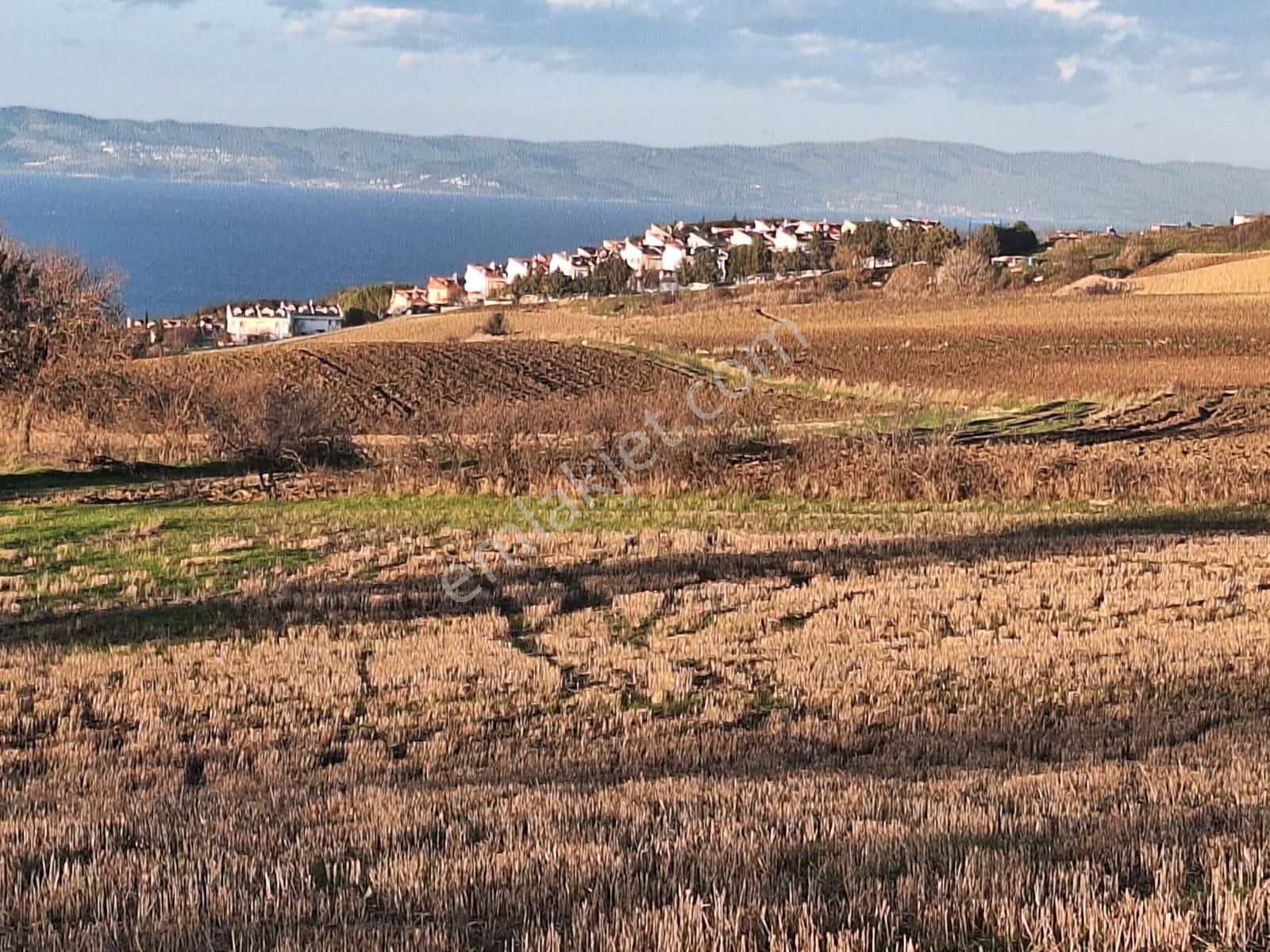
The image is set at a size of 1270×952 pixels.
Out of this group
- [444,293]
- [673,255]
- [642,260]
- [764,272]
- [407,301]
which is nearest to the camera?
[764,272]

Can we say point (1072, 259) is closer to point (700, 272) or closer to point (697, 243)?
point (700, 272)

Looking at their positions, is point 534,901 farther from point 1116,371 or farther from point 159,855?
point 1116,371

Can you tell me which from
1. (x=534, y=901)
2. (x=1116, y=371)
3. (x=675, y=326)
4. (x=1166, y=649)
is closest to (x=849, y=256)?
(x=675, y=326)

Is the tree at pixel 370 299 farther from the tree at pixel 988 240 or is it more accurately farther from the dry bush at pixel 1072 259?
the dry bush at pixel 1072 259

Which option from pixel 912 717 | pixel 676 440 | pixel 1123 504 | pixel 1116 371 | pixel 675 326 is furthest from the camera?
pixel 675 326

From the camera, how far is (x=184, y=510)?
24.2m

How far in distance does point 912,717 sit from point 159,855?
5.98 m

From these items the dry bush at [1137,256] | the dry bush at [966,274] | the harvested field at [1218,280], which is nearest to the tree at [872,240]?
the dry bush at [1137,256]

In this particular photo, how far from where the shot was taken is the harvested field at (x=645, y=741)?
15.6ft

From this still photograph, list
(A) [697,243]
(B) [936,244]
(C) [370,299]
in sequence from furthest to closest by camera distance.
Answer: (A) [697,243] → (C) [370,299] → (B) [936,244]

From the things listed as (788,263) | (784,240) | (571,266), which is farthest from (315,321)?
(784,240)
